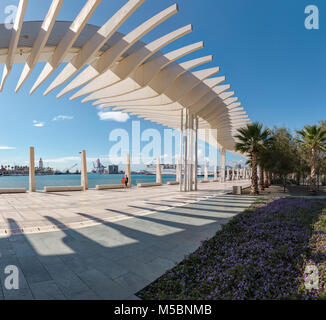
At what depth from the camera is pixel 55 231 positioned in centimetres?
566

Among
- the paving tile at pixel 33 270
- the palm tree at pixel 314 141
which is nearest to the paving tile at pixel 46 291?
the paving tile at pixel 33 270

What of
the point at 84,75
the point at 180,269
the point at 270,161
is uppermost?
the point at 84,75

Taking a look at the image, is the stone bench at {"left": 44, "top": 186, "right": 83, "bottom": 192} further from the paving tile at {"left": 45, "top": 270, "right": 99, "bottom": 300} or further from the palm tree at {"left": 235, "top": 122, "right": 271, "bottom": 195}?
the palm tree at {"left": 235, "top": 122, "right": 271, "bottom": 195}

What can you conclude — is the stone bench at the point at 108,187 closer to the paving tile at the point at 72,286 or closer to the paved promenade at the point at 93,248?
the paved promenade at the point at 93,248

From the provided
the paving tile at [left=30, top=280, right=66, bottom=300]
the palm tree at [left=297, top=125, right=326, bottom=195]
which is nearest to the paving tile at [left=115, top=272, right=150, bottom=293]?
the paving tile at [left=30, top=280, right=66, bottom=300]

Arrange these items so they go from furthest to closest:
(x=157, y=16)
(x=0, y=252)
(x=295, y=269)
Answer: (x=157, y=16), (x=0, y=252), (x=295, y=269)

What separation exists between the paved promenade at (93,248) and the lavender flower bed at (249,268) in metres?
0.40

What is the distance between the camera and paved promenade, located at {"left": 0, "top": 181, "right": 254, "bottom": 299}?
297cm

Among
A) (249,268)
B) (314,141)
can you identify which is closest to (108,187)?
(249,268)

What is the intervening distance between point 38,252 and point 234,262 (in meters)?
4.09

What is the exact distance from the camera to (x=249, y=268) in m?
3.25

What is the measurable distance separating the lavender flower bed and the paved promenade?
399 millimetres
